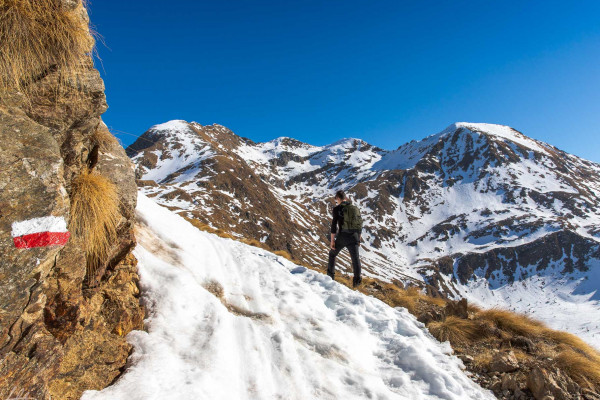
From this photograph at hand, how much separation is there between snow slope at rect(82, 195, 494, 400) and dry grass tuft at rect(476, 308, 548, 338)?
2035 millimetres

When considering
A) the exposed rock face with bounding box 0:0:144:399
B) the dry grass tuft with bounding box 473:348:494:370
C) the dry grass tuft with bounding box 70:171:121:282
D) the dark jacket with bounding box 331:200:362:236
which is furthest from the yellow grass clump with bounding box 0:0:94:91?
the dry grass tuft with bounding box 473:348:494:370

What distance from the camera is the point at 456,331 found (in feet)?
22.7

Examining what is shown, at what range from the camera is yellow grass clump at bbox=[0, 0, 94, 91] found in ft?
11.8

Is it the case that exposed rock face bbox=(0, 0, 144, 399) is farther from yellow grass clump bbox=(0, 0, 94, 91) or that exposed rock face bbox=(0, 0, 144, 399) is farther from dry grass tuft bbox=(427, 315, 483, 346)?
dry grass tuft bbox=(427, 315, 483, 346)

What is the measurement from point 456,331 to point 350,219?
4.17 meters

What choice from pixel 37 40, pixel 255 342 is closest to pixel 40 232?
pixel 37 40

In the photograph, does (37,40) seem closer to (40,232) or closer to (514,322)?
(40,232)

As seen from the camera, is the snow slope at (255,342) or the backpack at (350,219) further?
the backpack at (350,219)

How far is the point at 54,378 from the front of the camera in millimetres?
3197

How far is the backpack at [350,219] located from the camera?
32.0 ft

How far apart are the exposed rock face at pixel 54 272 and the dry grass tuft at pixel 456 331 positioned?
612 centimetres

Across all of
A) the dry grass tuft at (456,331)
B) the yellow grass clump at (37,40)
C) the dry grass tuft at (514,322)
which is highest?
the yellow grass clump at (37,40)

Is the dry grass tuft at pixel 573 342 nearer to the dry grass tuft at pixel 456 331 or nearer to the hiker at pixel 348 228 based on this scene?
the dry grass tuft at pixel 456 331

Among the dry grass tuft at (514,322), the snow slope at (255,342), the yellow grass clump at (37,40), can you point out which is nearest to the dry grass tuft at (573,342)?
the dry grass tuft at (514,322)
